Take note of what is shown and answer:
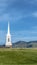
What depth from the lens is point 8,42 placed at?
178 m

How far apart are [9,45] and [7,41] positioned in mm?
7620

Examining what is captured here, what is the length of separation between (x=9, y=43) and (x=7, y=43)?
2.12m

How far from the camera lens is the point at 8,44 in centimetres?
17588

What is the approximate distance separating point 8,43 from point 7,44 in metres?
1.86

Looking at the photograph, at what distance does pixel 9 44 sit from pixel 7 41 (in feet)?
17.4

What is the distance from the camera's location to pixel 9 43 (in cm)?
17775

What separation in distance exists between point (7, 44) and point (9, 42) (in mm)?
3397

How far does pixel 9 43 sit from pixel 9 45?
518 cm

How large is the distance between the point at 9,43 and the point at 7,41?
3.27 meters

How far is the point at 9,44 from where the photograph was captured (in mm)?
175250

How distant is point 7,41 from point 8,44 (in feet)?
14.8

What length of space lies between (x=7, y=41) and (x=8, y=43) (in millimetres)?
2665

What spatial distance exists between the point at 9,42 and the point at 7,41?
97.8 inches

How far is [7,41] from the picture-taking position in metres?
179
